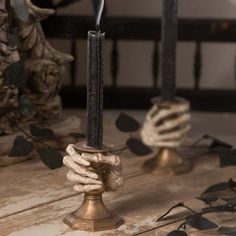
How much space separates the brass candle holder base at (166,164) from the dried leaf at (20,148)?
18 centimetres

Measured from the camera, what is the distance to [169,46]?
3.51 ft

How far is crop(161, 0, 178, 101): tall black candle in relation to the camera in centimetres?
106

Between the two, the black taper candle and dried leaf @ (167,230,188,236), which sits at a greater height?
the black taper candle

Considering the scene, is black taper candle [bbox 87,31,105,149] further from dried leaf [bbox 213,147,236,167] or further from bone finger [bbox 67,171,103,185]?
dried leaf [bbox 213,147,236,167]

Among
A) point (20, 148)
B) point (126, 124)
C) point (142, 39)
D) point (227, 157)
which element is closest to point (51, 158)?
point (20, 148)

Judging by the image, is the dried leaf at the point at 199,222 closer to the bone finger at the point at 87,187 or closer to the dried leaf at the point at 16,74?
the bone finger at the point at 87,187

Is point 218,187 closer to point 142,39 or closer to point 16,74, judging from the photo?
point 16,74

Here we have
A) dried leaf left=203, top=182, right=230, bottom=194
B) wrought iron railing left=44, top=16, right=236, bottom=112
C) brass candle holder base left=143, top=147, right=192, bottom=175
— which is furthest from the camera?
wrought iron railing left=44, top=16, right=236, bottom=112

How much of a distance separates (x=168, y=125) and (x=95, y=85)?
26cm

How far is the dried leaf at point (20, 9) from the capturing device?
1.03 m

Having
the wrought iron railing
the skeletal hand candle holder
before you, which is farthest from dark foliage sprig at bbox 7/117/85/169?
the wrought iron railing

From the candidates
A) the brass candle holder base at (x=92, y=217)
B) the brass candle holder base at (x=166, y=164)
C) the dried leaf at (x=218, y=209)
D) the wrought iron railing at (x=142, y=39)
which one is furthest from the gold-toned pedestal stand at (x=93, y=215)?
the wrought iron railing at (x=142, y=39)

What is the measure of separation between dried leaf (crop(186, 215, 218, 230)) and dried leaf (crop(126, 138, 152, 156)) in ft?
0.94

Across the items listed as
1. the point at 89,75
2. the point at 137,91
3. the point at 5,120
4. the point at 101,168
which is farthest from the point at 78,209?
the point at 137,91
